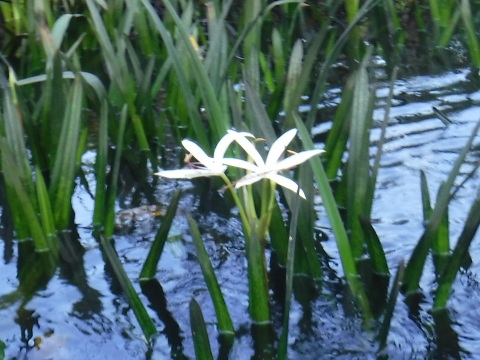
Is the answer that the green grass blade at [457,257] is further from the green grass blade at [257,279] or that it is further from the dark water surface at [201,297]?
the green grass blade at [257,279]

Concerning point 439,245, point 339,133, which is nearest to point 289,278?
point 439,245

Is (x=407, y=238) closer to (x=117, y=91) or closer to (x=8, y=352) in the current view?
(x=8, y=352)

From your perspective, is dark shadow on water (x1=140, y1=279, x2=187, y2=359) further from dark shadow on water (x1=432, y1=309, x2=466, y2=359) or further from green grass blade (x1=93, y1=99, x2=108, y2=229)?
dark shadow on water (x1=432, y1=309, x2=466, y2=359)

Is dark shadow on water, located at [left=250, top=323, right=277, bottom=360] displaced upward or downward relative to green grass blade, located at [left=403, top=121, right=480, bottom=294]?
downward

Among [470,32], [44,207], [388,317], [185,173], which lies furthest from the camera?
[470,32]

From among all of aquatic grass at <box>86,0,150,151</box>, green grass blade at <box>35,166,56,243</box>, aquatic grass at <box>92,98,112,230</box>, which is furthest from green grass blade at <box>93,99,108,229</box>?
aquatic grass at <box>86,0,150,151</box>

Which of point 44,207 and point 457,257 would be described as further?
point 44,207

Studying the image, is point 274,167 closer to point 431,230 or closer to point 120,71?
point 431,230
